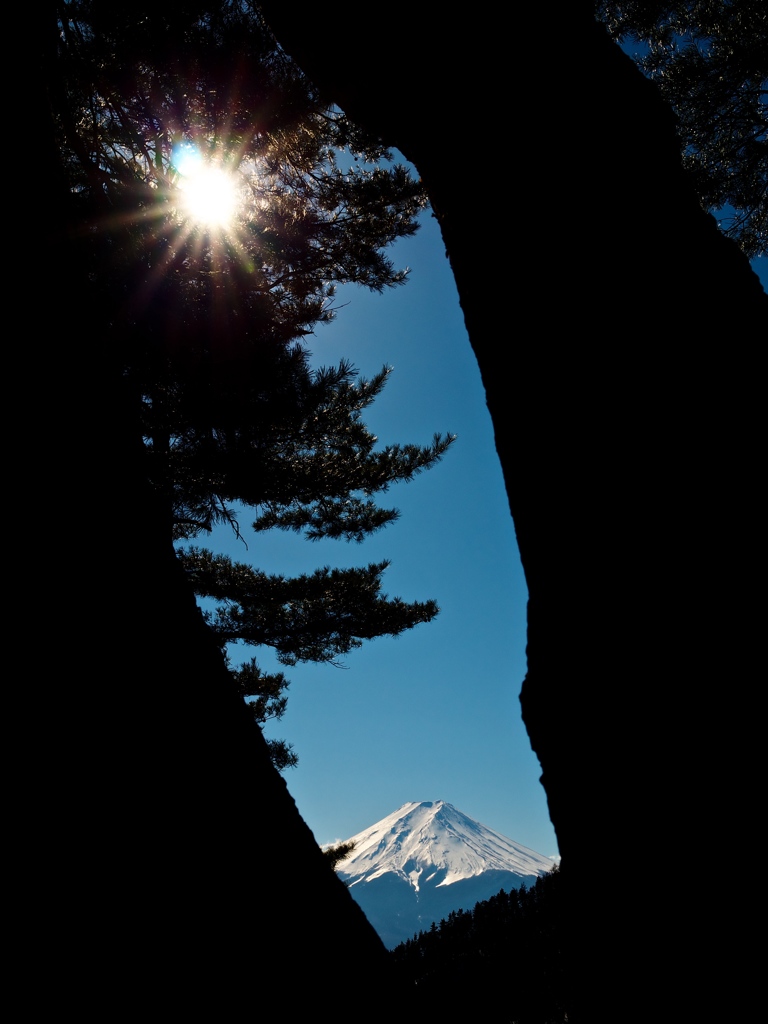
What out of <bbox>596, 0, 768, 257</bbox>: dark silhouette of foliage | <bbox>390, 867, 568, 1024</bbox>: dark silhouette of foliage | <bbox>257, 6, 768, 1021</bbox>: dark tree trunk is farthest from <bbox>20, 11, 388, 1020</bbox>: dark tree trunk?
<bbox>596, 0, 768, 257</bbox>: dark silhouette of foliage

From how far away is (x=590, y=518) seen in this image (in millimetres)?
771

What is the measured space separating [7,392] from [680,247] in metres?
1.18

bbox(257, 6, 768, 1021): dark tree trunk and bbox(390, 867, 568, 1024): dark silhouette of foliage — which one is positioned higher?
bbox(257, 6, 768, 1021): dark tree trunk

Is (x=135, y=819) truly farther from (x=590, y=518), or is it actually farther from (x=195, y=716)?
(x=590, y=518)

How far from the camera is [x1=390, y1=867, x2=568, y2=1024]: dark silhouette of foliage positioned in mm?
A: 4941

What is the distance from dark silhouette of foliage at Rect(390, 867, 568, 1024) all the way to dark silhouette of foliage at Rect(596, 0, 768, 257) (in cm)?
742

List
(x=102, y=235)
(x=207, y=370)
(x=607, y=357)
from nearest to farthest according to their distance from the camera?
(x=607, y=357)
(x=102, y=235)
(x=207, y=370)

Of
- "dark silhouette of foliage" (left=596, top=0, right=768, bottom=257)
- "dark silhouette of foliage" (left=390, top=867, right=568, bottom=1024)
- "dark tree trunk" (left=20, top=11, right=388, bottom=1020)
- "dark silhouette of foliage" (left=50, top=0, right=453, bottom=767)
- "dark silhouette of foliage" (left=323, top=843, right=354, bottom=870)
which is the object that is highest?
"dark silhouette of foliage" (left=596, top=0, right=768, bottom=257)

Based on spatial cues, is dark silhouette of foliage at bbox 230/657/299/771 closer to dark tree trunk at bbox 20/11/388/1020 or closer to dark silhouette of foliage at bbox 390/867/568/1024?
dark silhouette of foliage at bbox 390/867/568/1024

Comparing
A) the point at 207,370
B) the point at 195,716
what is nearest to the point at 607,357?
A: the point at 195,716

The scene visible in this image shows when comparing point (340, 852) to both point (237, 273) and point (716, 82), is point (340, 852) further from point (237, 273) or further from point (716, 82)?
point (716, 82)

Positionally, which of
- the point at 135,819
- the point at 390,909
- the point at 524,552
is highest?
the point at 524,552

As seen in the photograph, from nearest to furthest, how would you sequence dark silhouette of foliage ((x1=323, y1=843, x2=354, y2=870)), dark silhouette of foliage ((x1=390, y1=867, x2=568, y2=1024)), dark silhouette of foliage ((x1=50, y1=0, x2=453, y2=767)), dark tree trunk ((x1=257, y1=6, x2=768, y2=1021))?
1. dark tree trunk ((x1=257, y1=6, x2=768, y2=1021))
2. dark silhouette of foliage ((x1=50, y1=0, x2=453, y2=767))
3. dark silhouette of foliage ((x1=390, y1=867, x2=568, y2=1024))
4. dark silhouette of foliage ((x1=323, y1=843, x2=354, y2=870))

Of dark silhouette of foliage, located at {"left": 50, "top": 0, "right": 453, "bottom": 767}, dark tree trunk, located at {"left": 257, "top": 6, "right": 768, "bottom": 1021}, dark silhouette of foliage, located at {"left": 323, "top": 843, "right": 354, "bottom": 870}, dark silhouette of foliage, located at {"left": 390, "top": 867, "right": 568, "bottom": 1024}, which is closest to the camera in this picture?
dark tree trunk, located at {"left": 257, "top": 6, "right": 768, "bottom": 1021}
